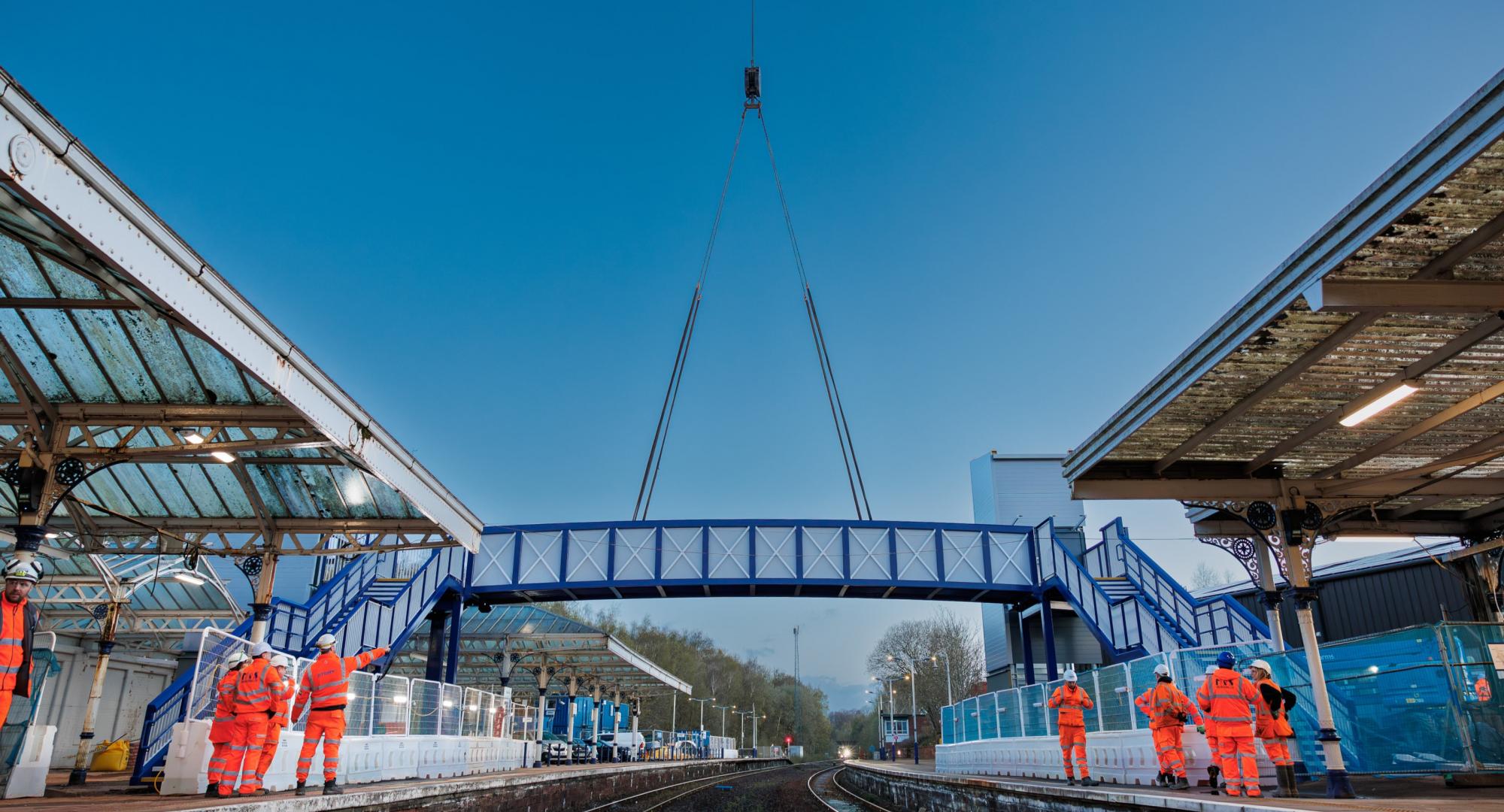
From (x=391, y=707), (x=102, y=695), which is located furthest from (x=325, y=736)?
(x=102, y=695)

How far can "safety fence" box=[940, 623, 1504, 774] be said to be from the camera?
11156 mm

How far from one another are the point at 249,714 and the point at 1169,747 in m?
11.9

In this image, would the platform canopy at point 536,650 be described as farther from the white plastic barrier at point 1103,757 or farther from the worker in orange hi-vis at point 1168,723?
the worker in orange hi-vis at point 1168,723

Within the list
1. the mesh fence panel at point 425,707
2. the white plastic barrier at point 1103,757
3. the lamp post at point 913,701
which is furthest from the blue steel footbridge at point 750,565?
the lamp post at point 913,701

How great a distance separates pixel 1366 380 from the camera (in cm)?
1101

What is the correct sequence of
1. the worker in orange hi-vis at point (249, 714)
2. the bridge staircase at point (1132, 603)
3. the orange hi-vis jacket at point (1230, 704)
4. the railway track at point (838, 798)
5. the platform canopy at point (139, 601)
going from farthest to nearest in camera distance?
the bridge staircase at point (1132, 603), the platform canopy at point (139, 601), the railway track at point (838, 798), the worker in orange hi-vis at point (249, 714), the orange hi-vis jacket at point (1230, 704)

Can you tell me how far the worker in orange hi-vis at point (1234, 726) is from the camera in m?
9.76

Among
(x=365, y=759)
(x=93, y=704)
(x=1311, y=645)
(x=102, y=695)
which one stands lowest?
(x=365, y=759)

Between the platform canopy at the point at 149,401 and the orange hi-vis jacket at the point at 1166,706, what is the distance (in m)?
11.9

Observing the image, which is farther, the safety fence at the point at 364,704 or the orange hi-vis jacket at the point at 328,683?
the safety fence at the point at 364,704

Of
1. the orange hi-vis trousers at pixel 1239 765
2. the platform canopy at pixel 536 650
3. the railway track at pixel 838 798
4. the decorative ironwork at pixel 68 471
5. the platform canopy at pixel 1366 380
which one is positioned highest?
the platform canopy at pixel 1366 380

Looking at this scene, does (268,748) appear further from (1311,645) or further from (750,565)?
(750,565)

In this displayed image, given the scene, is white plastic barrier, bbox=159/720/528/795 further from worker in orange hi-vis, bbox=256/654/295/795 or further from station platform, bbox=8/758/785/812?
worker in orange hi-vis, bbox=256/654/295/795

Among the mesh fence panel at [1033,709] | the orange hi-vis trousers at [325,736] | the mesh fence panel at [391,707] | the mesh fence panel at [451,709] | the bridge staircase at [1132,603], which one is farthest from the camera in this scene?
the bridge staircase at [1132,603]
